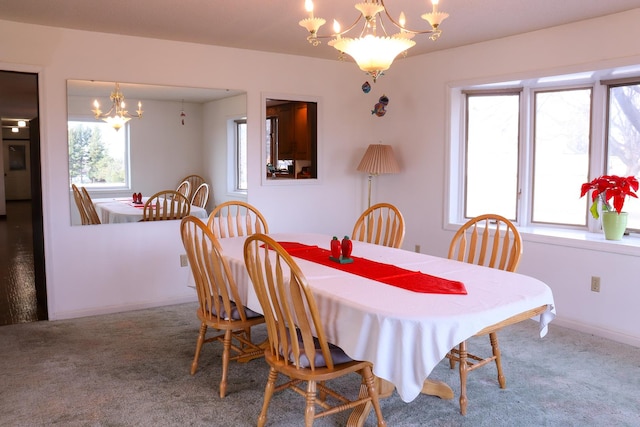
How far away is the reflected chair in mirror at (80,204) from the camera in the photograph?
4.25 meters

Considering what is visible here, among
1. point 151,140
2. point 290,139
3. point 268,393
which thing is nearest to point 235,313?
point 268,393

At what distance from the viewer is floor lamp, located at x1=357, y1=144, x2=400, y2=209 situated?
5180mm

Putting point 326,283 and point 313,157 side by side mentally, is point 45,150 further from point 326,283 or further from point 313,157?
point 326,283

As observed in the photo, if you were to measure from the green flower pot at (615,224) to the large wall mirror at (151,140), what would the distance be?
3004 millimetres

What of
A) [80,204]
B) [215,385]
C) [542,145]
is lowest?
[215,385]

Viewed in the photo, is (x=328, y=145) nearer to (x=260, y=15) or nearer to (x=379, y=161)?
(x=379, y=161)

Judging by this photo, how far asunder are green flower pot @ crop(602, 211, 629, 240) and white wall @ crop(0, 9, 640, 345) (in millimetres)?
185

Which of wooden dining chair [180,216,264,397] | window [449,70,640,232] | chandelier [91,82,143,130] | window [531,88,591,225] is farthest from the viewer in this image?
window [531,88,591,225]

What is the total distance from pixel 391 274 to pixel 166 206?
267 centimetres

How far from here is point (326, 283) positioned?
245 cm

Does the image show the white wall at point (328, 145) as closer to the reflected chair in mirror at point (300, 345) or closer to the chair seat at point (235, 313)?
the chair seat at point (235, 313)

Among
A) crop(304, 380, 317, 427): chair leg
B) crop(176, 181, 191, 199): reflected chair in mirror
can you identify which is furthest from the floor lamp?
crop(304, 380, 317, 427): chair leg

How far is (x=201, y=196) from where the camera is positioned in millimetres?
4867

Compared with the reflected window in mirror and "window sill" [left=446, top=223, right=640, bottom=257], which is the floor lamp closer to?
the reflected window in mirror
